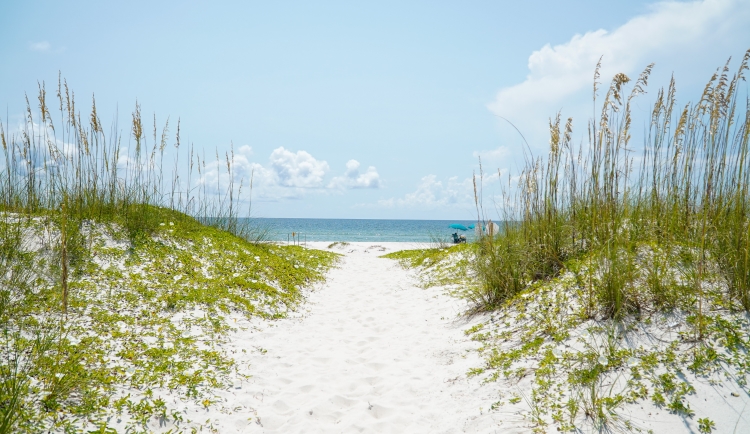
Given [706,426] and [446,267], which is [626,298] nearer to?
[706,426]

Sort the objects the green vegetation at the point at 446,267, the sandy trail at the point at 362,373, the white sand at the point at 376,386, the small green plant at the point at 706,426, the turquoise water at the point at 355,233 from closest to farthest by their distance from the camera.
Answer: the small green plant at the point at 706,426
the white sand at the point at 376,386
the sandy trail at the point at 362,373
the green vegetation at the point at 446,267
the turquoise water at the point at 355,233

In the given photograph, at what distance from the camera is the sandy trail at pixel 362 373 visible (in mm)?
3162

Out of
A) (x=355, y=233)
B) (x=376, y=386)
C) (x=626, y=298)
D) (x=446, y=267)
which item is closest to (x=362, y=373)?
(x=376, y=386)

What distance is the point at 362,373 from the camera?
4074 mm

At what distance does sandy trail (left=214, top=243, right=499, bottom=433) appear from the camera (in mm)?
3162

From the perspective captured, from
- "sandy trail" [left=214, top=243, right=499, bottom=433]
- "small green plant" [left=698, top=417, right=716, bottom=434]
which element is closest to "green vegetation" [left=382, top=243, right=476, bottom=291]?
"sandy trail" [left=214, top=243, right=499, bottom=433]

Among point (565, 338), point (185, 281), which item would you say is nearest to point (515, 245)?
point (565, 338)

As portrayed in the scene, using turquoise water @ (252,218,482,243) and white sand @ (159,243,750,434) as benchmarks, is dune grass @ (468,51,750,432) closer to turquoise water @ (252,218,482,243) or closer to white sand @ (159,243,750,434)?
white sand @ (159,243,750,434)

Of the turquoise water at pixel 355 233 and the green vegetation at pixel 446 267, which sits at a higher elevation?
the green vegetation at pixel 446 267

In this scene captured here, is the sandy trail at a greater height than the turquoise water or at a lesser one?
greater

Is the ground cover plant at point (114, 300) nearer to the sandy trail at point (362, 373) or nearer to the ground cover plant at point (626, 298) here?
the sandy trail at point (362, 373)

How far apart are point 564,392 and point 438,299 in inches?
155

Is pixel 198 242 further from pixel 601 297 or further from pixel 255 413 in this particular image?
pixel 601 297

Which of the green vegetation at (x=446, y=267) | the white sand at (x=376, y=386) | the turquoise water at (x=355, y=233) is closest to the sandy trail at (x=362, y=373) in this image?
the white sand at (x=376, y=386)
